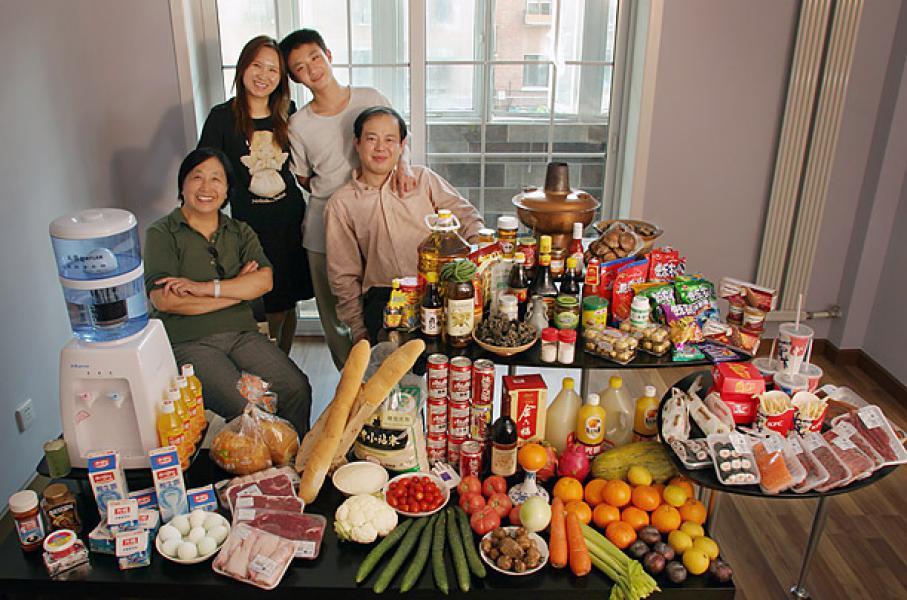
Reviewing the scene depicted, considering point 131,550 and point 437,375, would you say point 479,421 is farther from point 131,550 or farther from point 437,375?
point 131,550

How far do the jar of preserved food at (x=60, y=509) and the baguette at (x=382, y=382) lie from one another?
24.7 inches

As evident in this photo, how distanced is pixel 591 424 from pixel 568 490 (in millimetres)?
204

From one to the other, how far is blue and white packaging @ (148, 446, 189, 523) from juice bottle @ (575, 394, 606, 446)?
1060 millimetres

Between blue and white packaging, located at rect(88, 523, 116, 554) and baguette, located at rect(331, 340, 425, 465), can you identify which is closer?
blue and white packaging, located at rect(88, 523, 116, 554)

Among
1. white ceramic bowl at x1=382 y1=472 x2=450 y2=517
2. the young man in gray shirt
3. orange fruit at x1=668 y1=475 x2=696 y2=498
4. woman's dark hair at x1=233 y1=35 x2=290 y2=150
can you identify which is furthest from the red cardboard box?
woman's dark hair at x1=233 y1=35 x2=290 y2=150

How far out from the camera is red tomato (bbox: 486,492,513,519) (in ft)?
6.02

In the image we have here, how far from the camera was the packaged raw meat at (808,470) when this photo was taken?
1.76 metres

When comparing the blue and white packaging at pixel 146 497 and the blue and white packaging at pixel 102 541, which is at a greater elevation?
the blue and white packaging at pixel 146 497

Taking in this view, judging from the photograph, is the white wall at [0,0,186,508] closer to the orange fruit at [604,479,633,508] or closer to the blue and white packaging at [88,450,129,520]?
the blue and white packaging at [88,450,129,520]

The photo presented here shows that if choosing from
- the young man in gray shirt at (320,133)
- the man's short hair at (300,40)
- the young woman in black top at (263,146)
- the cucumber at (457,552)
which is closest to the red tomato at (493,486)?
the cucumber at (457,552)

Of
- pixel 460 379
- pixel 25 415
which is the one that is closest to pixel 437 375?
pixel 460 379

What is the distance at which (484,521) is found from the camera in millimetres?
1791

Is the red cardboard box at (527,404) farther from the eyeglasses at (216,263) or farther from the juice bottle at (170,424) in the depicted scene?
the eyeglasses at (216,263)

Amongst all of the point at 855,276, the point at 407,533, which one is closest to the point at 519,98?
the point at 855,276
